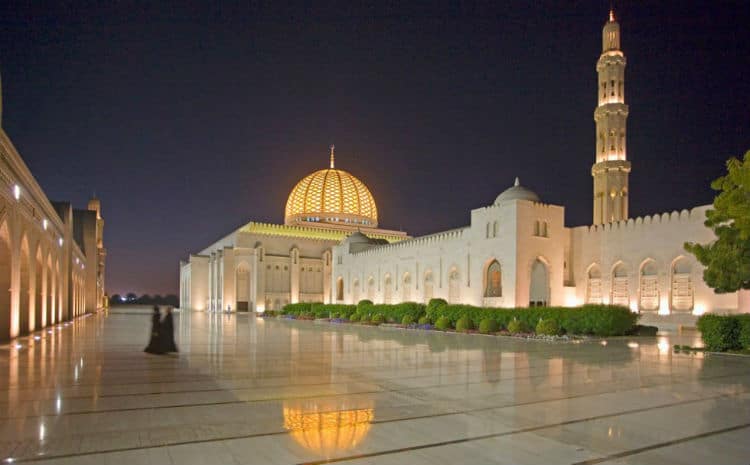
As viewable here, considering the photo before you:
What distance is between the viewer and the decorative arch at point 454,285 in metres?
29.8

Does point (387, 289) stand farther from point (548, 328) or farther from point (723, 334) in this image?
point (723, 334)

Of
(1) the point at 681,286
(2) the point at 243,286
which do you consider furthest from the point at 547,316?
(2) the point at 243,286

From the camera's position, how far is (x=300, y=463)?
3.79 meters

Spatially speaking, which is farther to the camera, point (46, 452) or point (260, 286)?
point (260, 286)

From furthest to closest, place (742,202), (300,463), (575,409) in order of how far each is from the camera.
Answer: (742,202) → (575,409) → (300,463)

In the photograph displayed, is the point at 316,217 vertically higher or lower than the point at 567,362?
higher

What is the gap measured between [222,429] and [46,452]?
1236mm

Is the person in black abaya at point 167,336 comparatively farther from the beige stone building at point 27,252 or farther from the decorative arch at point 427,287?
the decorative arch at point 427,287

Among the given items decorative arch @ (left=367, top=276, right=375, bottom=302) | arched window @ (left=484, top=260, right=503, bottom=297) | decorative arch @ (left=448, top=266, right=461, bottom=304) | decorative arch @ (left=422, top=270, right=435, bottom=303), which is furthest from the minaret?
decorative arch @ (left=367, top=276, right=375, bottom=302)

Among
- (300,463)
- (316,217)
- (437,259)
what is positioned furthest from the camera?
(316,217)

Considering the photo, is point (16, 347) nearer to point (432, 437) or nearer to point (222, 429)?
point (222, 429)

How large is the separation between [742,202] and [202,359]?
10.6m

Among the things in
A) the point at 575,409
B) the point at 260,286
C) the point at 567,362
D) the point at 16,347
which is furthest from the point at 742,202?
the point at 260,286

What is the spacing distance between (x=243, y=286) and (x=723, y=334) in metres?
39.8
